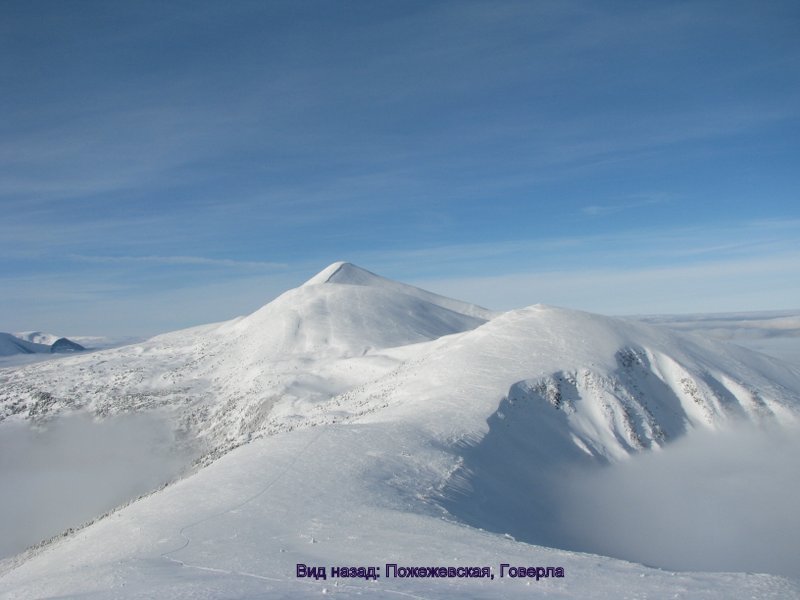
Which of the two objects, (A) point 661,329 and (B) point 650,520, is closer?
(B) point 650,520

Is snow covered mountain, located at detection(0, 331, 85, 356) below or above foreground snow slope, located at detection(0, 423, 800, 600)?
above

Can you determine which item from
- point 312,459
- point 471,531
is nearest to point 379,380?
point 312,459

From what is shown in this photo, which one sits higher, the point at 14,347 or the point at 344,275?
the point at 344,275

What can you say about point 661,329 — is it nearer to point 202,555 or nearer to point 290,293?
point 202,555

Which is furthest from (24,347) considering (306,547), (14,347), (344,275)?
(306,547)

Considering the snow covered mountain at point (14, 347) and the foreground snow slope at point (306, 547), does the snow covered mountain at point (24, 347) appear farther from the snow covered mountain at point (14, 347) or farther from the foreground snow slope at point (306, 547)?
the foreground snow slope at point (306, 547)

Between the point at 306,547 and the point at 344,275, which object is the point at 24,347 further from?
the point at 306,547

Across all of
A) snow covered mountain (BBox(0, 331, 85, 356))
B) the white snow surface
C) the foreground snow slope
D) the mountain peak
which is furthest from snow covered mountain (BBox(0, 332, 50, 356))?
the foreground snow slope

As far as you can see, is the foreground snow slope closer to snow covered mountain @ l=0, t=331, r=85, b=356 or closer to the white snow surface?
the white snow surface
